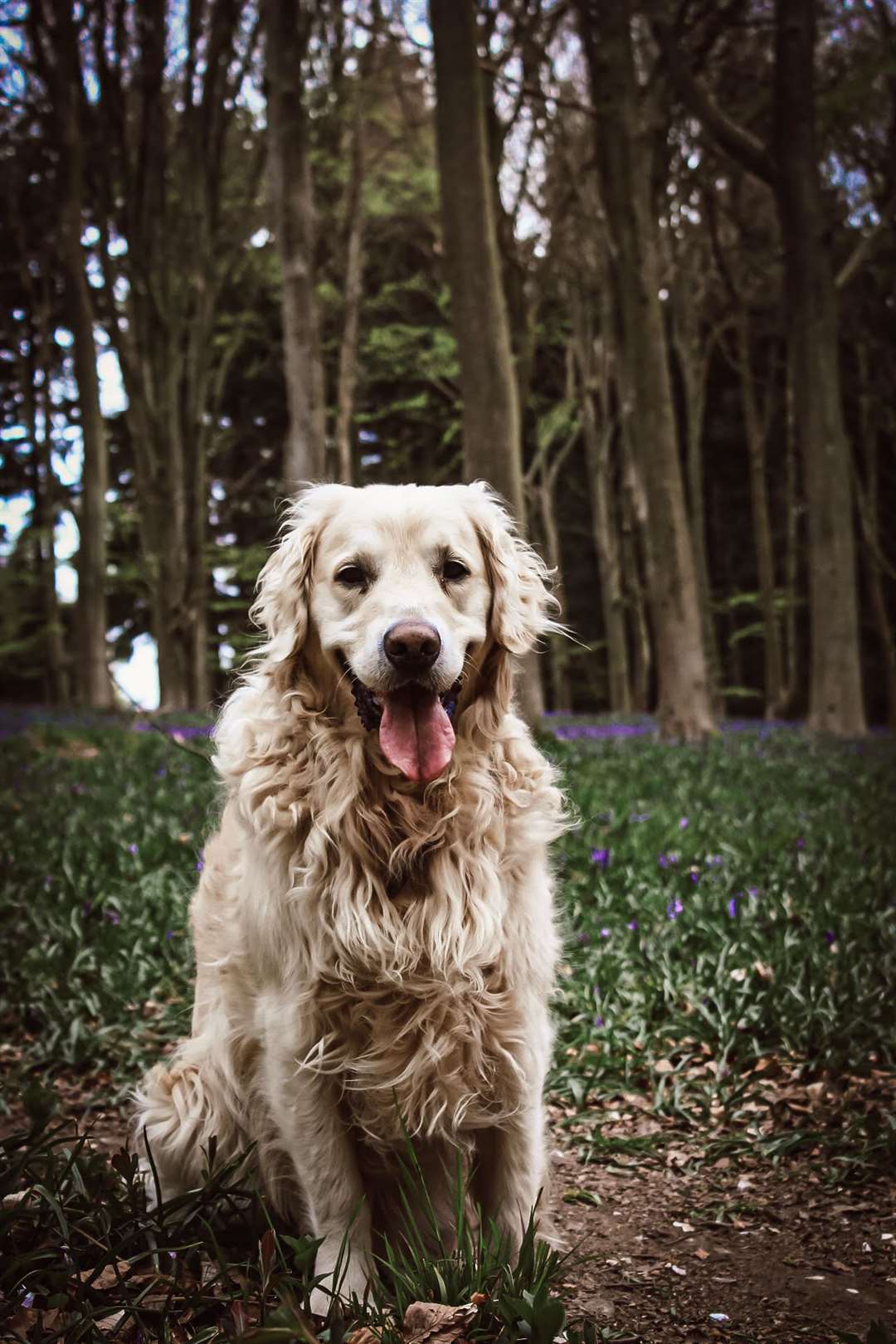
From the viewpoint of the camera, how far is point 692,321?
2041 cm

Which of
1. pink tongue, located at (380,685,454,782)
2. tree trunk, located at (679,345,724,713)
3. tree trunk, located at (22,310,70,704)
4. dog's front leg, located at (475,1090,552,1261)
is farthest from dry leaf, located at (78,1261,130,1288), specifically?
tree trunk, located at (22,310,70,704)

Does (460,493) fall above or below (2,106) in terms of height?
below

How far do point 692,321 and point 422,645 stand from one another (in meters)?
20.0

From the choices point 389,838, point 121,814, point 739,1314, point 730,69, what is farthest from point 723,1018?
point 730,69

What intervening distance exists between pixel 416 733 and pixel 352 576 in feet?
1.43

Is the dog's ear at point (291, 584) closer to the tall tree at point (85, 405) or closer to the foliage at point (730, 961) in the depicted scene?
the foliage at point (730, 961)

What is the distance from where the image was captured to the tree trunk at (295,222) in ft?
32.2

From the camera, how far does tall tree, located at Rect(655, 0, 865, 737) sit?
12008 mm

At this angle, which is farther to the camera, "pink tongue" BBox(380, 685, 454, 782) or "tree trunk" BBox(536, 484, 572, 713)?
"tree trunk" BBox(536, 484, 572, 713)

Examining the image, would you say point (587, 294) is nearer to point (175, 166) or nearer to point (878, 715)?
point (175, 166)

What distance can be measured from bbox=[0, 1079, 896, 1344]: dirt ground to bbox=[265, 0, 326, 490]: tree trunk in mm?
7570

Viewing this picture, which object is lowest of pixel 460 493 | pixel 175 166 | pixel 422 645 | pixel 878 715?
pixel 878 715

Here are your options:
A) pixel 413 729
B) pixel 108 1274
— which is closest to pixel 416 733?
pixel 413 729

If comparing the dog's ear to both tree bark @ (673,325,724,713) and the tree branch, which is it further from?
tree bark @ (673,325,724,713)
